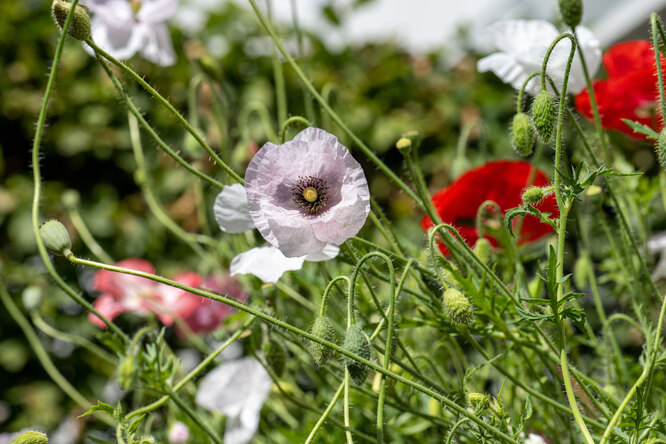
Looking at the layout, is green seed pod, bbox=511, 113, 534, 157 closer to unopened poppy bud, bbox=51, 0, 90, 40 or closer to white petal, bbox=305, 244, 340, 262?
white petal, bbox=305, 244, 340, 262

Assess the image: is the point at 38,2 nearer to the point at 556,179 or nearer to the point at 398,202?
the point at 398,202

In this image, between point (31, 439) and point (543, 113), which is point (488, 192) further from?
point (31, 439)

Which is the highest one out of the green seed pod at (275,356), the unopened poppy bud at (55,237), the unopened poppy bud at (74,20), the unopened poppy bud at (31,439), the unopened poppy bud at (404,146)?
the unopened poppy bud at (74,20)

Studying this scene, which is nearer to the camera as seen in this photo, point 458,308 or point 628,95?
point 458,308

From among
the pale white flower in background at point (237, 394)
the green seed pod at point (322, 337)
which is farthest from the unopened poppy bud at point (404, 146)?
the pale white flower in background at point (237, 394)

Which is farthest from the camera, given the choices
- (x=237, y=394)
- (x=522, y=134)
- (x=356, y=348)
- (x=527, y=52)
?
(x=237, y=394)

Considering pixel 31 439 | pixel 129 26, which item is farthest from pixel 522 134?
pixel 129 26

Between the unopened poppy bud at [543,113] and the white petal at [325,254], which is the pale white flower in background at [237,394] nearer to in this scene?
the white petal at [325,254]

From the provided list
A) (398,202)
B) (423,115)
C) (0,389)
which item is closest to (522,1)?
(423,115)
